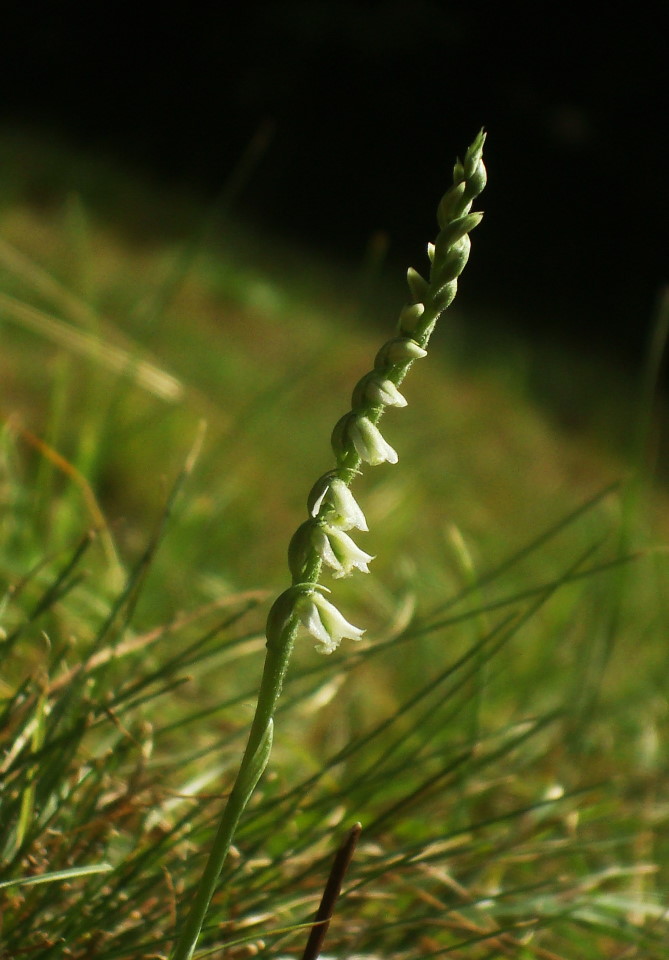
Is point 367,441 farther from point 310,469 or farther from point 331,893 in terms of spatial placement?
point 310,469

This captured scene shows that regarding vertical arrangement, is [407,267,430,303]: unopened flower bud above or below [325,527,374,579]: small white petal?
Answer: above

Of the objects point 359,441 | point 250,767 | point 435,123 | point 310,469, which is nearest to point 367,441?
point 359,441

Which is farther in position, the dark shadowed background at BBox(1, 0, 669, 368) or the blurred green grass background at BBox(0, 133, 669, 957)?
the dark shadowed background at BBox(1, 0, 669, 368)

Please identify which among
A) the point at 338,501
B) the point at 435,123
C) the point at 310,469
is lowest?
the point at 338,501

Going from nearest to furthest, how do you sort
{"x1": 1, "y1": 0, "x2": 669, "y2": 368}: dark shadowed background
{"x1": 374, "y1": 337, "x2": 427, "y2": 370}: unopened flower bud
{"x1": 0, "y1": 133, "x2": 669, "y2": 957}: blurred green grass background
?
{"x1": 374, "y1": 337, "x2": 427, "y2": 370}: unopened flower bud < {"x1": 0, "y1": 133, "x2": 669, "y2": 957}: blurred green grass background < {"x1": 1, "y1": 0, "x2": 669, "y2": 368}: dark shadowed background

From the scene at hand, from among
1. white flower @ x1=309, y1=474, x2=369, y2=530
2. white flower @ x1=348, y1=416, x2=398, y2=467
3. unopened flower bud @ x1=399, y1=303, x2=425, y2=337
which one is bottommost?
white flower @ x1=309, y1=474, x2=369, y2=530

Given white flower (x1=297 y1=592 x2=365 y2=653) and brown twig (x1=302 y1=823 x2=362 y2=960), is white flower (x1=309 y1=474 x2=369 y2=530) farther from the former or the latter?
brown twig (x1=302 y1=823 x2=362 y2=960)

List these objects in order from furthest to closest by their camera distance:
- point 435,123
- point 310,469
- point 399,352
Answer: point 435,123
point 310,469
point 399,352

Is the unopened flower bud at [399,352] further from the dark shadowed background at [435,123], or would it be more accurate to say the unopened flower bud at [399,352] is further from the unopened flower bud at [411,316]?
the dark shadowed background at [435,123]

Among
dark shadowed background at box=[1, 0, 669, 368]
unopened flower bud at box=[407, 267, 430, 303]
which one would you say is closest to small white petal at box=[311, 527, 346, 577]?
unopened flower bud at box=[407, 267, 430, 303]

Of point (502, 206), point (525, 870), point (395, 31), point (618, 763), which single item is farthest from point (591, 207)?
point (525, 870)
